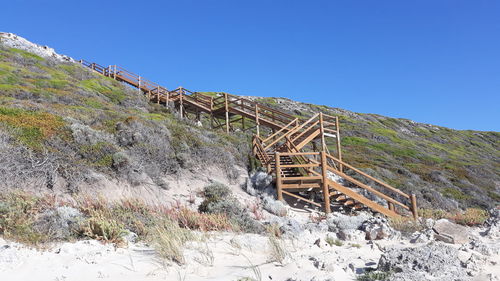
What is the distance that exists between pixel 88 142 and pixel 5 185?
331 centimetres

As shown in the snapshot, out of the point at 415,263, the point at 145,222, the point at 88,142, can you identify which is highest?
the point at 88,142

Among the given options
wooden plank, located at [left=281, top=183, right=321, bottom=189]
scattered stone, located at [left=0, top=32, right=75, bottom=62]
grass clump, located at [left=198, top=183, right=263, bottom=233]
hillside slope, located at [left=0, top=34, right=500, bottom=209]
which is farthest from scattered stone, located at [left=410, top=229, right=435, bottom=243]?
scattered stone, located at [left=0, top=32, right=75, bottom=62]

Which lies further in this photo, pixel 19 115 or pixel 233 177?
pixel 233 177

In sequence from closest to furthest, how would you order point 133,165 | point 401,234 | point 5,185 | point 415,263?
point 415,263
point 5,185
point 401,234
point 133,165

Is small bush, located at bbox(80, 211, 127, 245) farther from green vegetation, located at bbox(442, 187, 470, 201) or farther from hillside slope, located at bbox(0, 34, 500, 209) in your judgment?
green vegetation, located at bbox(442, 187, 470, 201)

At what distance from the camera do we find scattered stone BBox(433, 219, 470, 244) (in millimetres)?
6938

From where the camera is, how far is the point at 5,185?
712 cm

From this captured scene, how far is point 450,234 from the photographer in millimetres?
7137

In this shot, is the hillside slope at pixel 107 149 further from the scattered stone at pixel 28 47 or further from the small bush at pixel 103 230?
the scattered stone at pixel 28 47

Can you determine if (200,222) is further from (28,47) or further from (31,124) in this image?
(28,47)

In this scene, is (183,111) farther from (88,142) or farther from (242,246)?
(242,246)

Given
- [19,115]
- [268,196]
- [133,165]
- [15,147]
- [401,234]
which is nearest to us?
[401,234]

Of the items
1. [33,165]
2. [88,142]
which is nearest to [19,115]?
[88,142]

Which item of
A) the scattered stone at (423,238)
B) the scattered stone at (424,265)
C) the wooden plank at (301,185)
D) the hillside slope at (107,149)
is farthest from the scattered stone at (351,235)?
the hillside slope at (107,149)
